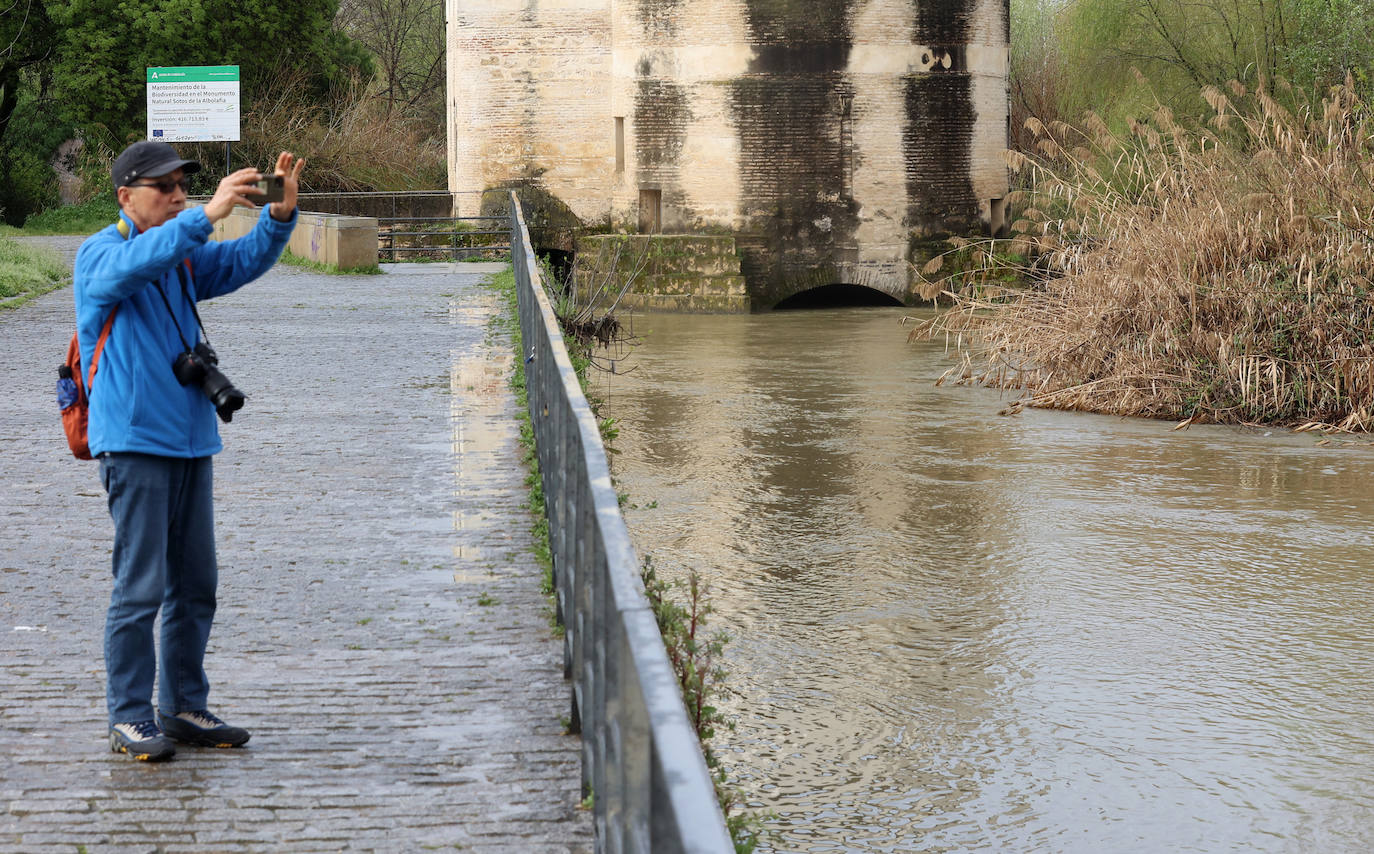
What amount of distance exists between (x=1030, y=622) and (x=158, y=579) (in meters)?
6.08

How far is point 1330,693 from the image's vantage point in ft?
26.9

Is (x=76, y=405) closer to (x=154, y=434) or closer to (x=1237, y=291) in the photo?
Result: (x=154, y=434)

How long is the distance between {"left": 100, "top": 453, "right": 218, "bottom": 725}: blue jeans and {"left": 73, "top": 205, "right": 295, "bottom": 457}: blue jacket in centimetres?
7

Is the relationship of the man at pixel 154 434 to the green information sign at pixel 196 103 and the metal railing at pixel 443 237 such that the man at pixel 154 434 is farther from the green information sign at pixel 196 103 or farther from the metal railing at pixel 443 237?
the green information sign at pixel 196 103

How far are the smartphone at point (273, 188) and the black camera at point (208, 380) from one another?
46cm

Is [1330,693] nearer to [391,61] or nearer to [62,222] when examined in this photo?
[62,222]

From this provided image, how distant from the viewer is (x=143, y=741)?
4520 millimetres

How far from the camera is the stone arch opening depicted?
33719 millimetres

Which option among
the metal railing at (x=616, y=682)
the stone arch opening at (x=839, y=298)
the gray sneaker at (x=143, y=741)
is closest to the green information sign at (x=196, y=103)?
the stone arch opening at (x=839, y=298)

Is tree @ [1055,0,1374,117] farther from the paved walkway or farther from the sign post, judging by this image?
the paved walkway

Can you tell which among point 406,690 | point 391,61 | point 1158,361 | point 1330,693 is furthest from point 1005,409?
point 391,61

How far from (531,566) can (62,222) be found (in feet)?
106

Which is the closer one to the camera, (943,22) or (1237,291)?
(1237,291)

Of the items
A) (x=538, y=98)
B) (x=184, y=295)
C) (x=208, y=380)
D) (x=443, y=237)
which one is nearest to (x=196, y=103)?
(x=443, y=237)
